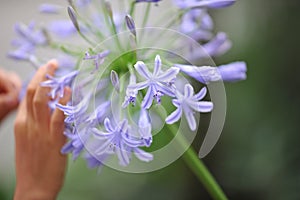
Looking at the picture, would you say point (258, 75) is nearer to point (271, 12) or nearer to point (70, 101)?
point (271, 12)

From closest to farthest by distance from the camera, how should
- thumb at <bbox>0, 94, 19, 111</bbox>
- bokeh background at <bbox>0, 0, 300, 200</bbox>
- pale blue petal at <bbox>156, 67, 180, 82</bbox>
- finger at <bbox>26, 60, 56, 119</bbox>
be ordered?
1. pale blue petal at <bbox>156, 67, 180, 82</bbox>
2. finger at <bbox>26, 60, 56, 119</bbox>
3. thumb at <bbox>0, 94, 19, 111</bbox>
4. bokeh background at <bbox>0, 0, 300, 200</bbox>

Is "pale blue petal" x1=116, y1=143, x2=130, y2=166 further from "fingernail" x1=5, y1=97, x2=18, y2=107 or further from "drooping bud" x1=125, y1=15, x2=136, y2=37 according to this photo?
"fingernail" x1=5, y1=97, x2=18, y2=107

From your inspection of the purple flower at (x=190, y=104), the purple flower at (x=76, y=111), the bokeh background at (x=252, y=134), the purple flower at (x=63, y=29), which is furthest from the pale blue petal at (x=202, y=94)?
the bokeh background at (x=252, y=134)

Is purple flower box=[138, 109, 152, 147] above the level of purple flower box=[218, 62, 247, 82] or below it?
above

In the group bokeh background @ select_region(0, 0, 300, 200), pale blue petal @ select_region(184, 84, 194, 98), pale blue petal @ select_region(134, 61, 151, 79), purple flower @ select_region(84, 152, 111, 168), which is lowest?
bokeh background @ select_region(0, 0, 300, 200)

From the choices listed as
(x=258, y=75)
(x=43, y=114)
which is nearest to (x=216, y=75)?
(x=43, y=114)

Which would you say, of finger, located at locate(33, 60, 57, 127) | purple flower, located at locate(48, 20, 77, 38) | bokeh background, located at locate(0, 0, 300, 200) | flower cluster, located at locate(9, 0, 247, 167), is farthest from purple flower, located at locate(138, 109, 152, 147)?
bokeh background, located at locate(0, 0, 300, 200)

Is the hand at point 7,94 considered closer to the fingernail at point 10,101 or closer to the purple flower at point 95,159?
the fingernail at point 10,101
